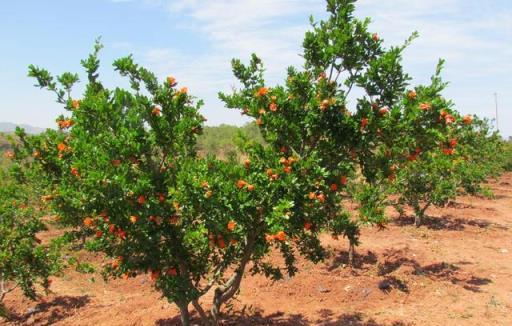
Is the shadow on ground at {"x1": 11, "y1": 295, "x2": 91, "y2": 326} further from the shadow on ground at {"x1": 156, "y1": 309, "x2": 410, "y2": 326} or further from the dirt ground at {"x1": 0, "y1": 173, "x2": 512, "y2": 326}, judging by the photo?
the shadow on ground at {"x1": 156, "y1": 309, "x2": 410, "y2": 326}

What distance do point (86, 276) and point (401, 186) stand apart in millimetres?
11083

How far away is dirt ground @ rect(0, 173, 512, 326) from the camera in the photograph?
870 cm

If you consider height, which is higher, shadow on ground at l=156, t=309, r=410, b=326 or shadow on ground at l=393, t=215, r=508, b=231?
shadow on ground at l=393, t=215, r=508, b=231

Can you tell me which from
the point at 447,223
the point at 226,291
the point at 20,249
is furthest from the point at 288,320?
the point at 447,223

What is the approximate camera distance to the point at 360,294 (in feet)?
31.9

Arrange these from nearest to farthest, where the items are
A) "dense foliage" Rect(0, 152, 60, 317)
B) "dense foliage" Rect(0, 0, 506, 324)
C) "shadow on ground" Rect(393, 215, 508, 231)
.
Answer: "dense foliage" Rect(0, 0, 506, 324)
"dense foliage" Rect(0, 152, 60, 317)
"shadow on ground" Rect(393, 215, 508, 231)

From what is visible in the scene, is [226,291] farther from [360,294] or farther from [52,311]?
[52,311]

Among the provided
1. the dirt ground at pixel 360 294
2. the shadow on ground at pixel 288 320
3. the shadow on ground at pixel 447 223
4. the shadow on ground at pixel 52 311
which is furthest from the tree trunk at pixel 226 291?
the shadow on ground at pixel 447 223

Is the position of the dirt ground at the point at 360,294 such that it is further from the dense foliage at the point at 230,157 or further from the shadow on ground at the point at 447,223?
the dense foliage at the point at 230,157

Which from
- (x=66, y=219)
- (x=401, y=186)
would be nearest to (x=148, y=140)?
(x=66, y=219)

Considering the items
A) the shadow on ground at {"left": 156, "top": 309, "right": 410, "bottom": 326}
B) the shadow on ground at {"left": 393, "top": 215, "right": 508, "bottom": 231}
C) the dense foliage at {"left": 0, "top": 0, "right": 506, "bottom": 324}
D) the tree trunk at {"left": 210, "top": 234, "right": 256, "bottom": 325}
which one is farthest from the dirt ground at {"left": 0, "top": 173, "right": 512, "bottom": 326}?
the dense foliage at {"left": 0, "top": 0, "right": 506, "bottom": 324}

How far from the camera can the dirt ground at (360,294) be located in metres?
8.70

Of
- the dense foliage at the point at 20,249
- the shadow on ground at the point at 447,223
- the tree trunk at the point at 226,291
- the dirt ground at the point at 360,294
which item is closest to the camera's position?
the tree trunk at the point at 226,291

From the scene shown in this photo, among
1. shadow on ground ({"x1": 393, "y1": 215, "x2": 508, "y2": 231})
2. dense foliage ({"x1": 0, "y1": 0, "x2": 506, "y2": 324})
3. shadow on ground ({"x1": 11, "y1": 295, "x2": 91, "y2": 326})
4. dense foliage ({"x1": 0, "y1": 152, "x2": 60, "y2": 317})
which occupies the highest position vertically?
dense foliage ({"x1": 0, "y1": 0, "x2": 506, "y2": 324})
